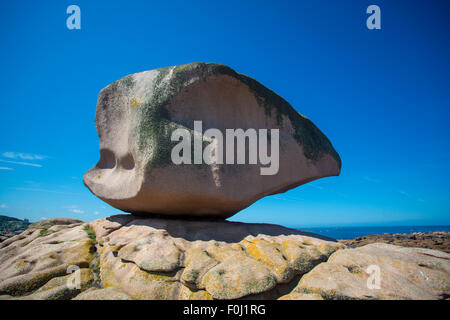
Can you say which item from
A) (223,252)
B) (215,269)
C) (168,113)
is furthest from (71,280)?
(168,113)

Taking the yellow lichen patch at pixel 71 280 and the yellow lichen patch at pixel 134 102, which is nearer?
the yellow lichen patch at pixel 71 280

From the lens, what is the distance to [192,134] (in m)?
6.11

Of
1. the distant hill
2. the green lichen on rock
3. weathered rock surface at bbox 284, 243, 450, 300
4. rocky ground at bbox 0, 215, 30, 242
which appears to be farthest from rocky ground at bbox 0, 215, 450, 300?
the distant hill

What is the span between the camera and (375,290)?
3395 mm

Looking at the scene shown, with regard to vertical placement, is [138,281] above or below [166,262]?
below

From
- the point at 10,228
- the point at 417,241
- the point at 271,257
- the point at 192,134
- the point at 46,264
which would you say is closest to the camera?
the point at 271,257

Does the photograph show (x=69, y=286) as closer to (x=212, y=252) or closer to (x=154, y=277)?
(x=154, y=277)

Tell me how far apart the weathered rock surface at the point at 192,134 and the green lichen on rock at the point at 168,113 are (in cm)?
2

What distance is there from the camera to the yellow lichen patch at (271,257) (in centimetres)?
398

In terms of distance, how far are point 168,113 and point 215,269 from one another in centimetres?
404

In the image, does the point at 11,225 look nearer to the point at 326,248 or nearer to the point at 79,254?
the point at 79,254

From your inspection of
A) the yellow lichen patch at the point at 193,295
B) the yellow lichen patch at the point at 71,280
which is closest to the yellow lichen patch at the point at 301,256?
the yellow lichen patch at the point at 193,295

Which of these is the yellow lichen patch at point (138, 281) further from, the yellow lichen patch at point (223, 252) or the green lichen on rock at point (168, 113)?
the green lichen on rock at point (168, 113)
